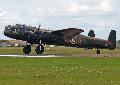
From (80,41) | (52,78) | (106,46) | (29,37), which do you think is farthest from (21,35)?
(52,78)

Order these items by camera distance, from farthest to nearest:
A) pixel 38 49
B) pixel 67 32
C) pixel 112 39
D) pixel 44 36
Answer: pixel 112 39, pixel 67 32, pixel 44 36, pixel 38 49

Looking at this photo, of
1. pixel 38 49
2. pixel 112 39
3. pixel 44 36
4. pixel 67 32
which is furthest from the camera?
pixel 112 39

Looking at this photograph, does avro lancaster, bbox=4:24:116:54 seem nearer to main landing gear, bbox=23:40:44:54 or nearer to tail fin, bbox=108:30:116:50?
main landing gear, bbox=23:40:44:54

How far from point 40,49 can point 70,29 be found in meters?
5.55

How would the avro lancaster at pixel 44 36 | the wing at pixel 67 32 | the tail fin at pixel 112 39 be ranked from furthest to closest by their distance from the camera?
the tail fin at pixel 112 39 → the wing at pixel 67 32 → the avro lancaster at pixel 44 36

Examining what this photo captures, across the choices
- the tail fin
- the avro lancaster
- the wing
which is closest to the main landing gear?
the avro lancaster

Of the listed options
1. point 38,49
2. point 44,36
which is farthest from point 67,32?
point 38,49

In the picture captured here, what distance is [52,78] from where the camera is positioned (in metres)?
21.3

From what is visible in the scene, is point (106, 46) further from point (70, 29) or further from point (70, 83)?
point (70, 83)

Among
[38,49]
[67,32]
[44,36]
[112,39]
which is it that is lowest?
[38,49]

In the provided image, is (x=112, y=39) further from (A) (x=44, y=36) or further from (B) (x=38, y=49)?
(B) (x=38, y=49)

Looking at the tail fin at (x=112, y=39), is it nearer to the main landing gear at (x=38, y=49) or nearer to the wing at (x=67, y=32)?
the wing at (x=67, y=32)

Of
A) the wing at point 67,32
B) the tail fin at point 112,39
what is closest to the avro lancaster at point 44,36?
the wing at point 67,32

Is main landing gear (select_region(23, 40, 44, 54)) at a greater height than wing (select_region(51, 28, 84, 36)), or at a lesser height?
lesser
